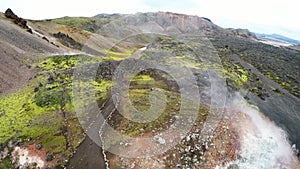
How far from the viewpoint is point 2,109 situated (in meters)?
29.7

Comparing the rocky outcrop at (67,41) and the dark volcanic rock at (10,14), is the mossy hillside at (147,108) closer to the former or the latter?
the rocky outcrop at (67,41)

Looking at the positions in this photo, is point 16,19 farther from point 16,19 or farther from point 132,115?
point 132,115

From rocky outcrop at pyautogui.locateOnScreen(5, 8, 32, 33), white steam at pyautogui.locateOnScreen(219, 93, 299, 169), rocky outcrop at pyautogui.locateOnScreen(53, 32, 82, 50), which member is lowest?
white steam at pyautogui.locateOnScreen(219, 93, 299, 169)

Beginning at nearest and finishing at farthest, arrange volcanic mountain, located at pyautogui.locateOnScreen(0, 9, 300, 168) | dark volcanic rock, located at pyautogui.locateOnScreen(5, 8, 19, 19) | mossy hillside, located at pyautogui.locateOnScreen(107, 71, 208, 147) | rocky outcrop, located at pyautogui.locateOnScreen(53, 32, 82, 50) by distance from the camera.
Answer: volcanic mountain, located at pyautogui.locateOnScreen(0, 9, 300, 168) < mossy hillside, located at pyautogui.locateOnScreen(107, 71, 208, 147) < dark volcanic rock, located at pyautogui.locateOnScreen(5, 8, 19, 19) < rocky outcrop, located at pyautogui.locateOnScreen(53, 32, 82, 50)

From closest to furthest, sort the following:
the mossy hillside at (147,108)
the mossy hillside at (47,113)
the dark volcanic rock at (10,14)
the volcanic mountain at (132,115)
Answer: the volcanic mountain at (132,115)
the mossy hillside at (47,113)
the mossy hillside at (147,108)
the dark volcanic rock at (10,14)

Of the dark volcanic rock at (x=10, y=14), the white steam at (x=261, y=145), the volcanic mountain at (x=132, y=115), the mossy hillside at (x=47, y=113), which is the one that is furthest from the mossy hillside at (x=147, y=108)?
the dark volcanic rock at (x=10, y=14)

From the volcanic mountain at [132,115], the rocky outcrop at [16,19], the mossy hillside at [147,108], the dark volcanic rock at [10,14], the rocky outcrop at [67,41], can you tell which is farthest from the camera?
the rocky outcrop at [67,41]

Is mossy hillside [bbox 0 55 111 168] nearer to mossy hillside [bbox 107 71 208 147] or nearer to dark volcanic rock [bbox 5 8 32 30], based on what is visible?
mossy hillside [bbox 107 71 208 147]

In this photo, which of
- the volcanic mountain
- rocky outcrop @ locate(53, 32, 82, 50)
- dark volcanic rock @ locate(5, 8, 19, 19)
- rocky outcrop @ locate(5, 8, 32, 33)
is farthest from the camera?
rocky outcrop @ locate(53, 32, 82, 50)

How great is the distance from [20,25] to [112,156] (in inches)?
1956

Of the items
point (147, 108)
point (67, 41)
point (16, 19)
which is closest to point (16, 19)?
point (16, 19)

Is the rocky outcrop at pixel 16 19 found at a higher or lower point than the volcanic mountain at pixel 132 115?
higher

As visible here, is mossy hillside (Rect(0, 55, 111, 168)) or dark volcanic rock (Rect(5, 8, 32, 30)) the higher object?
dark volcanic rock (Rect(5, 8, 32, 30))

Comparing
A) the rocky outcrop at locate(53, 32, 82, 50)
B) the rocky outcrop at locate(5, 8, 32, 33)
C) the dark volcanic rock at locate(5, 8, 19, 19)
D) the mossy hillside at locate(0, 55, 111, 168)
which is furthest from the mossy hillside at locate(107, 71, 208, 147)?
the dark volcanic rock at locate(5, 8, 19, 19)
